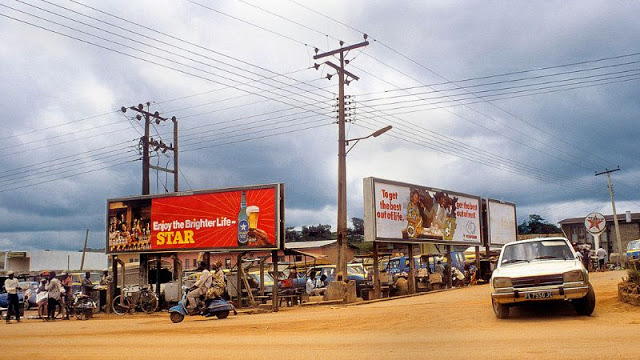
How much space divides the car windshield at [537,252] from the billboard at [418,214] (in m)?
11.8

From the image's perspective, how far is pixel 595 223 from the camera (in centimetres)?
2225

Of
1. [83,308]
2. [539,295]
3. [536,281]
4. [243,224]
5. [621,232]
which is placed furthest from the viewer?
[621,232]

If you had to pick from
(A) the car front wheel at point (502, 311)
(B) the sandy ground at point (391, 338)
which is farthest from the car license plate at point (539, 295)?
(A) the car front wheel at point (502, 311)

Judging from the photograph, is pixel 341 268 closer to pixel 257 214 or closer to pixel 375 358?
pixel 257 214

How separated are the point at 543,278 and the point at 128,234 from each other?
20199 millimetres

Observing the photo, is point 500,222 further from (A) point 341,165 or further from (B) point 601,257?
(A) point 341,165

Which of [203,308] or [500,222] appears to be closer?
[203,308]

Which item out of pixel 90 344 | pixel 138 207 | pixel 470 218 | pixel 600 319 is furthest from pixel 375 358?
pixel 470 218

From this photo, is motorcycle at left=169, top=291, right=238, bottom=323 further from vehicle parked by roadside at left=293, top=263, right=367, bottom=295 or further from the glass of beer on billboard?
vehicle parked by roadside at left=293, top=263, right=367, bottom=295

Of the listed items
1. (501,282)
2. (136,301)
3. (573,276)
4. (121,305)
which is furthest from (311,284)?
(573,276)

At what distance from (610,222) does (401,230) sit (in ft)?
172

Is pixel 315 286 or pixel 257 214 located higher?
pixel 257 214

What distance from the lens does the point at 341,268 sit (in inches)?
962

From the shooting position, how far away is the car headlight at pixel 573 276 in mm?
12023
